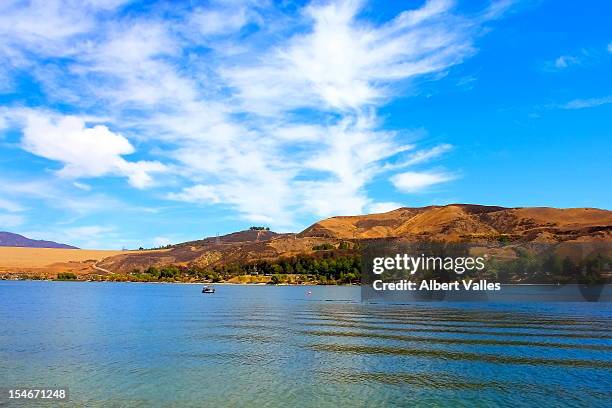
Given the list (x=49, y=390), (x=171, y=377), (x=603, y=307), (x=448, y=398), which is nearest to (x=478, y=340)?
(x=448, y=398)

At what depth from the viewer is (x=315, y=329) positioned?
9938cm

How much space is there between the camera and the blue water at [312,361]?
48.2 meters

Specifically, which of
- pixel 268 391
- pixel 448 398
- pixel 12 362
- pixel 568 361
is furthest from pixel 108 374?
pixel 568 361

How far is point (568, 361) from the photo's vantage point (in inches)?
2562

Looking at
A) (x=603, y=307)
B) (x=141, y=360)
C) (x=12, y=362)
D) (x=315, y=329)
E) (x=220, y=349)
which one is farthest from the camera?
(x=603, y=307)

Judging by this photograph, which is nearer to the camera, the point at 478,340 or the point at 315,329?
the point at 478,340

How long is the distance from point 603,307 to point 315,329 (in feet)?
329

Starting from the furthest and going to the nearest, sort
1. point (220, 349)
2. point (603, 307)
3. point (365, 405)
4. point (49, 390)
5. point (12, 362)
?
point (603, 307) < point (220, 349) < point (12, 362) < point (49, 390) < point (365, 405)

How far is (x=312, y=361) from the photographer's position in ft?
215

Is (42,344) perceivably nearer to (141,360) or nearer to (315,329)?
→ (141,360)

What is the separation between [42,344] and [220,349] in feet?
85.2

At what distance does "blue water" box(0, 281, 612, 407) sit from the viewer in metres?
48.2

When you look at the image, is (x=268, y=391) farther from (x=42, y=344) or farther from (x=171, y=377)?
(x=42, y=344)

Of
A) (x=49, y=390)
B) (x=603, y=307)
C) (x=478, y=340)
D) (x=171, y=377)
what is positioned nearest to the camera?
(x=49, y=390)
